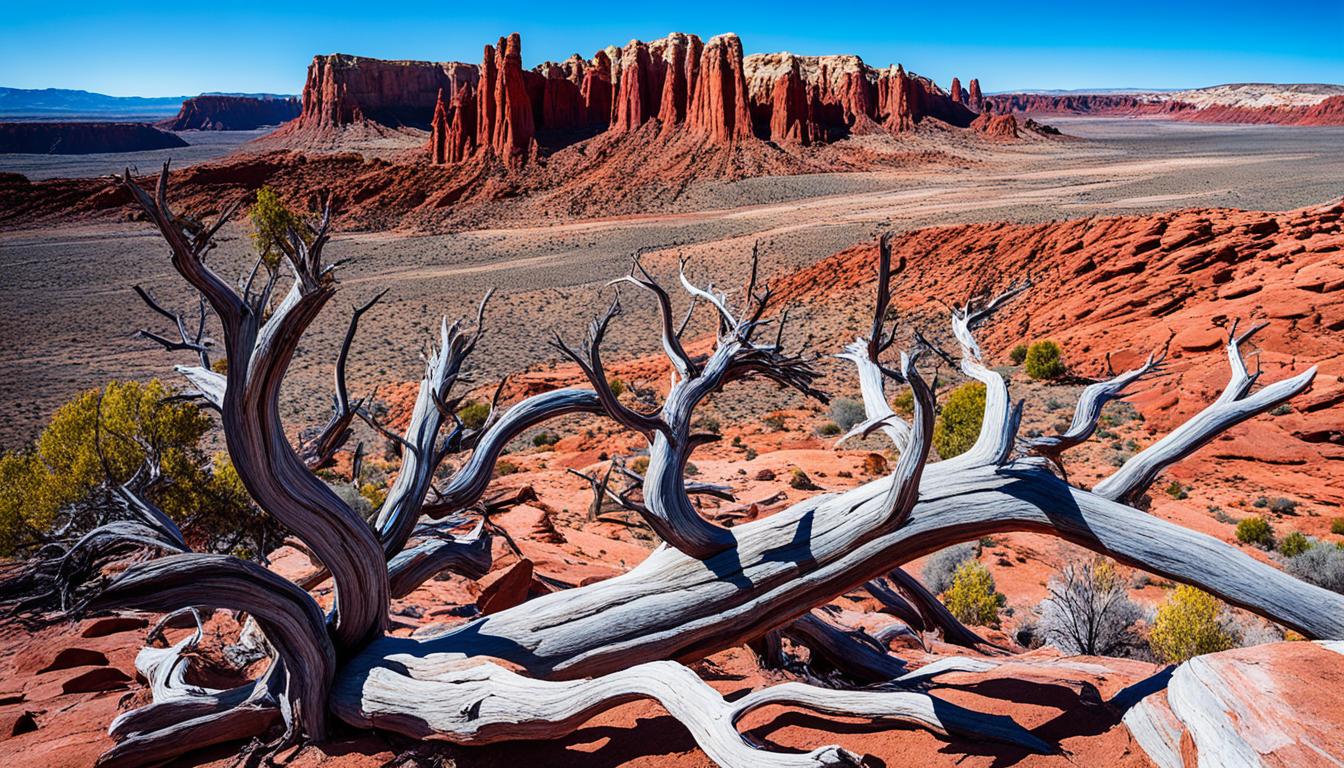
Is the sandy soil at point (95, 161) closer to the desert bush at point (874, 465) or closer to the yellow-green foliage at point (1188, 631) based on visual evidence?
the desert bush at point (874, 465)

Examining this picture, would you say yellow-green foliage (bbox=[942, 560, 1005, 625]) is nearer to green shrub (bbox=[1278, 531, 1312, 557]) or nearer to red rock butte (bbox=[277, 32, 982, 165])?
green shrub (bbox=[1278, 531, 1312, 557])

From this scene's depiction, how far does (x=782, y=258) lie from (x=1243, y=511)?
28.8 metres

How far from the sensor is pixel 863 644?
16.2 ft

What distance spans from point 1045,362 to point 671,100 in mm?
77027

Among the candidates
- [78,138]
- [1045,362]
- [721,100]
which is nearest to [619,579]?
[1045,362]

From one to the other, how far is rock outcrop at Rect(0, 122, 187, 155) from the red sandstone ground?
557ft

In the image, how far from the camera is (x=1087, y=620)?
6.08 m

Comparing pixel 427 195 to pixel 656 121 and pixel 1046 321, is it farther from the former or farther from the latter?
pixel 1046 321

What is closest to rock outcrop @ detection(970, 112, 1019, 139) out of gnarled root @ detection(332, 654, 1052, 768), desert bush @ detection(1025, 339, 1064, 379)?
desert bush @ detection(1025, 339, 1064, 379)

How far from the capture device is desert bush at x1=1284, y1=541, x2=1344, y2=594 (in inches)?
344

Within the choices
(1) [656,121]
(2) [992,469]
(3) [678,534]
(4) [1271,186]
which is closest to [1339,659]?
(2) [992,469]

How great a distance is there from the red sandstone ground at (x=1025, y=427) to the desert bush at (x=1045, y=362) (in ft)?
1.33

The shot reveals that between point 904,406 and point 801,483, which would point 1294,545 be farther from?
point 904,406

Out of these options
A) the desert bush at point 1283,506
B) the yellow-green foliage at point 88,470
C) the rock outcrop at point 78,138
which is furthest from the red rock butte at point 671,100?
the rock outcrop at point 78,138
